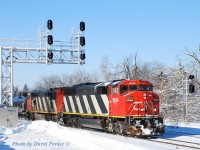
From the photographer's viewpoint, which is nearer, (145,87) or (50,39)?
(145,87)

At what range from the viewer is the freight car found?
21.4 meters

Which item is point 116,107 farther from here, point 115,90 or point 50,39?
point 50,39

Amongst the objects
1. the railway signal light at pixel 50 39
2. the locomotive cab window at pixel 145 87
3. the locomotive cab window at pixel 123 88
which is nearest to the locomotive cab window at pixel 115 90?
the locomotive cab window at pixel 123 88

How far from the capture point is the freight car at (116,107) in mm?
21438

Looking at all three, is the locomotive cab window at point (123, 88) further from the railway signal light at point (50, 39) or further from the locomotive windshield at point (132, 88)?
the railway signal light at point (50, 39)

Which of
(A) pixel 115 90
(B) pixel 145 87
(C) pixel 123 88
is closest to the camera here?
(C) pixel 123 88

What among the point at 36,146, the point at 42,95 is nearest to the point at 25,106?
the point at 42,95

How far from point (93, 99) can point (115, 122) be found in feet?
12.3

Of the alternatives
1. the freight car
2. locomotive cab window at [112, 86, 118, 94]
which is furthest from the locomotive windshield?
locomotive cab window at [112, 86, 118, 94]

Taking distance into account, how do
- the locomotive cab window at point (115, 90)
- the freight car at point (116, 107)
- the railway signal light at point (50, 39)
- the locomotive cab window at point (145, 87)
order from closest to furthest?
the freight car at point (116, 107) < the locomotive cab window at point (145, 87) < the locomotive cab window at point (115, 90) < the railway signal light at point (50, 39)

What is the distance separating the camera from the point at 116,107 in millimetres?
22875

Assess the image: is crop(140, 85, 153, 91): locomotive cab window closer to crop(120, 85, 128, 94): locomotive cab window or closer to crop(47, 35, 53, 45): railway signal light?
crop(120, 85, 128, 94): locomotive cab window

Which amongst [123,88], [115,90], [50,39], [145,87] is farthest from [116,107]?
[50,39]

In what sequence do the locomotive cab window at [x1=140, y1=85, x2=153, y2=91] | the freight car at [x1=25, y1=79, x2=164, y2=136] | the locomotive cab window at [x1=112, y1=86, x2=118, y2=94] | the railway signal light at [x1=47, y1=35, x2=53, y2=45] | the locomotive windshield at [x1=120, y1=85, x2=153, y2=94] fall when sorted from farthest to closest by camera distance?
the railway signal light at [x1=47, y1=35, x2=53, y2=45] → the locomotive cab window at [x1=112, y1=86, x2=118, y2=94] → the locomotive cab window at [x1=140, y1=85, x2=153, y2=91] → the locomotive windshield at [x1=120, y1=85, x2=153, y2=94] → the freight car at [x1=25, y1=79, x2=164, y2=136]
